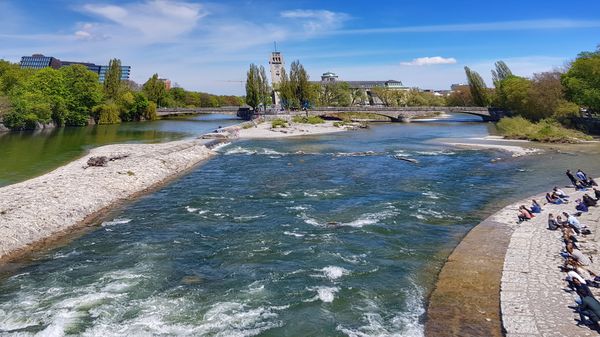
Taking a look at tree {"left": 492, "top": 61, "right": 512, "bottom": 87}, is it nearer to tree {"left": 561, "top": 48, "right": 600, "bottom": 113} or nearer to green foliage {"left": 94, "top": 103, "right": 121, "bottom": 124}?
tree {"left": 561, "top": 48, "right": 600, "bottom": 113}

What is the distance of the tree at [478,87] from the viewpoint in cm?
14675

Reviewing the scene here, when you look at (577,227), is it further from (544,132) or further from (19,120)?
(19,120)

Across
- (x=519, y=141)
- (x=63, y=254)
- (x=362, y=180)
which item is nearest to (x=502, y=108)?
(x=519, y=141)

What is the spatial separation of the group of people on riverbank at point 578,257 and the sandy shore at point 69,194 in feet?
Result: 81.5

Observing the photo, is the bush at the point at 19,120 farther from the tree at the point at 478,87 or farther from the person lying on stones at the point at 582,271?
the tree at the point at 478,87

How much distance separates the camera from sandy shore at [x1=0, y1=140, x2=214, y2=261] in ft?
80.3

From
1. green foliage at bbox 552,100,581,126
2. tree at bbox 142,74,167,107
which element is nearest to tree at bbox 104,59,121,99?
tree at bbox 142,74,167,107

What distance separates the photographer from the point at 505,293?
55.2 ft

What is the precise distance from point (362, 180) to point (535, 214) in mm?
16940

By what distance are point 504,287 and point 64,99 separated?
113 m

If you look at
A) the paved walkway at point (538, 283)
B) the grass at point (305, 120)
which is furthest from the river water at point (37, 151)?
the grass at point (305, 120)

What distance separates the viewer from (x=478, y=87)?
147375mm

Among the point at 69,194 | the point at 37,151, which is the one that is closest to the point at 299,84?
the point at 37,151

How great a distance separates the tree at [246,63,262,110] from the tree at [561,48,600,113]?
8818 cm
